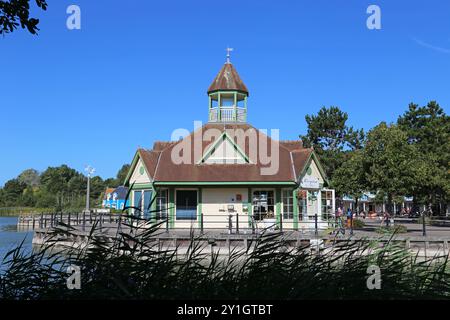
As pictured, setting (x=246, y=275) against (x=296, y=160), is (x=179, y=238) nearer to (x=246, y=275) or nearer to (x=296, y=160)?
(x=296, y=160)

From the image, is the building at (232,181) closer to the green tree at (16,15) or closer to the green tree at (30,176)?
the green tree at (16,15)

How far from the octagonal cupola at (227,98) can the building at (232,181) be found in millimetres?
1817

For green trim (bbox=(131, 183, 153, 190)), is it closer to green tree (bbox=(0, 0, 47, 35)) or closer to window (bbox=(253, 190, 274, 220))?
window (bbox=(253, 190, 274, 220))

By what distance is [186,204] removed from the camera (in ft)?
94.0

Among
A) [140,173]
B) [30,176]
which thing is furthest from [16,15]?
[30,176]

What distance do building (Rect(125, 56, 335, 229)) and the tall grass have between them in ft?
67.6

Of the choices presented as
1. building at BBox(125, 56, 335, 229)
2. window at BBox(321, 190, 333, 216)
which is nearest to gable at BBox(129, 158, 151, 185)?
building at BBox(125, 56, 335, 229)

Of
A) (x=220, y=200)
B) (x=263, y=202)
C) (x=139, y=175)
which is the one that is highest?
(x=139, y=175)

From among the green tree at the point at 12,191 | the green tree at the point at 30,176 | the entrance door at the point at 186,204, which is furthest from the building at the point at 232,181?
the green tree at the point at 30,176

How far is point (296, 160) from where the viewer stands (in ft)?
97.3

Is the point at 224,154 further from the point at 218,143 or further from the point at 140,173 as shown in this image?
the point at 140,173

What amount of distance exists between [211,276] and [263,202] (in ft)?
74.9
